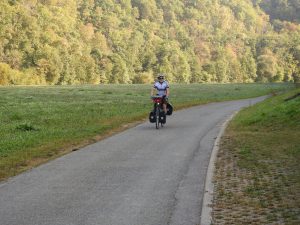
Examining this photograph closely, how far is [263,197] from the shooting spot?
8.97 m

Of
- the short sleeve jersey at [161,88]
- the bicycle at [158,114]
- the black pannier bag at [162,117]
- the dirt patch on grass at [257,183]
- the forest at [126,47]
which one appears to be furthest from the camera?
the forest at [126,47]

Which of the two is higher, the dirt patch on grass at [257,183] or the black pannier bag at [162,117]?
the black pannier bag at [162,117]

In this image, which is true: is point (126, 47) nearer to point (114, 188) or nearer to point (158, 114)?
point (158, 114)

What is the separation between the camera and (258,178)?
34.6 feet

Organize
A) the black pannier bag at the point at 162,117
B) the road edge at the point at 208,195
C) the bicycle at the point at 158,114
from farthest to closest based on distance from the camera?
the black pannier bag at the point at 162,117 → the bicycle at the point at 158,114 → the road edge at the point at 208,195

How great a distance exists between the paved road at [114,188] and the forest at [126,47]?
69.1 meters

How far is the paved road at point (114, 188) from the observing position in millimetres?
7918

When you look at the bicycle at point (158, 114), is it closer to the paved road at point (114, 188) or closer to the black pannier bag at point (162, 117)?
the black pannier bag at point (162, 117)

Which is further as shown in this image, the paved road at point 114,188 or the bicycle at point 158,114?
the bicycle at point 158,114

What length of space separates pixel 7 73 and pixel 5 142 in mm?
81803

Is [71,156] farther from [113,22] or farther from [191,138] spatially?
[113,22]

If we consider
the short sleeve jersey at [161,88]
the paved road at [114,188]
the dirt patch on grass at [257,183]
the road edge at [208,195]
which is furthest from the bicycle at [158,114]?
the road edge at [208,195]

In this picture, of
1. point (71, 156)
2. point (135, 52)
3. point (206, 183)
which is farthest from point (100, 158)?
point (135, 52)

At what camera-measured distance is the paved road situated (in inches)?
312
